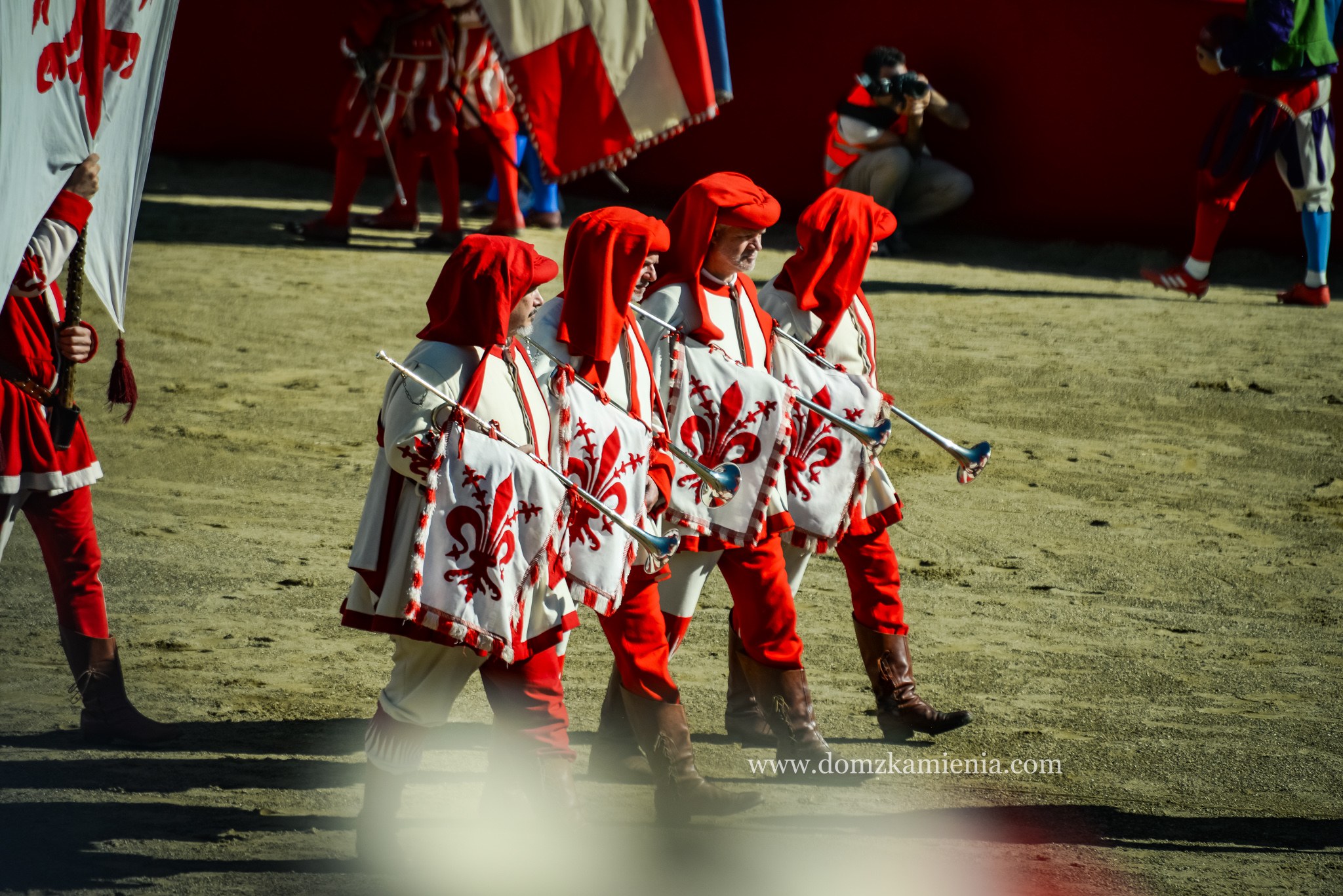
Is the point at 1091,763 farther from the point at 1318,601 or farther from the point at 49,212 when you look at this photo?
the point at 49,212

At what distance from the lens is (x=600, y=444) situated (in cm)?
398

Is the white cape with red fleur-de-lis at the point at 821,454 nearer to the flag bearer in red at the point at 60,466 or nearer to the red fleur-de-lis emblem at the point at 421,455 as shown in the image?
the red fleur-de-lis emblem at the point at 421,455

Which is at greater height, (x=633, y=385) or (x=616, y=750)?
(x=633, y=385)

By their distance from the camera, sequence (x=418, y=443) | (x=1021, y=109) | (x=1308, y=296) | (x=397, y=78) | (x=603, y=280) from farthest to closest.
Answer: (x=1021, y=109), (x=397, y=78), (x=1308, y=296), (x=603, y=280), (x=418, y=443)

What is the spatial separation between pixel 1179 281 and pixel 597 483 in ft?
25.7

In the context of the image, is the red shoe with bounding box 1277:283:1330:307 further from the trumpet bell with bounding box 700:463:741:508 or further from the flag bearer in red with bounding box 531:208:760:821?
the flag bearer in red with bounding box 531:208:760:821

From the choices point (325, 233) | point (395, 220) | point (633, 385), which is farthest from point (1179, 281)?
point (633, 385)

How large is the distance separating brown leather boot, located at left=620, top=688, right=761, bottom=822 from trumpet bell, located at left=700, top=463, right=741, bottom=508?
0.56 meters

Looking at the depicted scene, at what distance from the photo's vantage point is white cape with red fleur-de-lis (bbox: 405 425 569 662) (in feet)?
12.0

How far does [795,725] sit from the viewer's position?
15.3ft

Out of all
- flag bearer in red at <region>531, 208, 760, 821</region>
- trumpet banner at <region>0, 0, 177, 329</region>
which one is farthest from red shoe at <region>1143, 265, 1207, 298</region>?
trumpet banner at <region>0, 0, 177, 329</region>

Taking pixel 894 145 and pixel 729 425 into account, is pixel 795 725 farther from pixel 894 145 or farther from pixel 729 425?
pixel 894 145

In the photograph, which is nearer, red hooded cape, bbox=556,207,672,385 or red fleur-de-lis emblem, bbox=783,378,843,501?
red hooded cape, bbox=556,207,672,385

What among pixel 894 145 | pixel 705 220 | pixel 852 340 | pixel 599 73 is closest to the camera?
pixel 599 73
